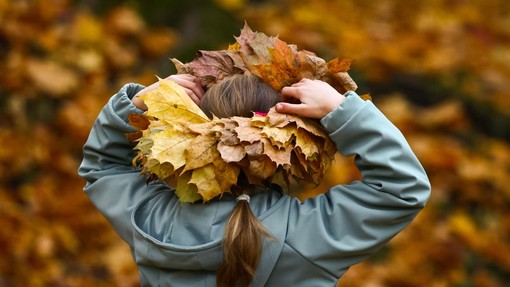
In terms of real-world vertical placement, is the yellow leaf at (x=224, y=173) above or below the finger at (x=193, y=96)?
below

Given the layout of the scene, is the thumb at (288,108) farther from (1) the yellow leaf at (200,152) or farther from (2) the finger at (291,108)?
(1) the yellow leaf at (200,152)

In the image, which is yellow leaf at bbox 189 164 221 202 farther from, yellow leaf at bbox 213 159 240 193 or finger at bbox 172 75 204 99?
finger at bbox 172 75 204 99

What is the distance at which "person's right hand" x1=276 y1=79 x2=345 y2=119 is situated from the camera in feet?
6.39

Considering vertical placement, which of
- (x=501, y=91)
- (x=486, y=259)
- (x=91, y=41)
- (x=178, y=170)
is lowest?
(x=486, y=259)

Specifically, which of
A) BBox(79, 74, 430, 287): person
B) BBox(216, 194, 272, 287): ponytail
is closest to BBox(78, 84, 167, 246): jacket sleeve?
BBox(79, 74, 430, 287): person

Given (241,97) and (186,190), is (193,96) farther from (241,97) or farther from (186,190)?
(186,190)

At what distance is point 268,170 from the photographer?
1910 mm

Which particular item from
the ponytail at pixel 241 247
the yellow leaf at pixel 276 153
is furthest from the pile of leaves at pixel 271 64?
the ponytail at pixel 241 247

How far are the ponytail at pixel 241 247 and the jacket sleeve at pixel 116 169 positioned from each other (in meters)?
0.32

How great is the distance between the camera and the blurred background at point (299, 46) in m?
4.15

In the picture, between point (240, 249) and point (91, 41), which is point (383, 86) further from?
point (240, 249)

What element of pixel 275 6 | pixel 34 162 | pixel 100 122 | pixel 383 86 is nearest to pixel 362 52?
pixel 383 86

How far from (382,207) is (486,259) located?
2.81 m

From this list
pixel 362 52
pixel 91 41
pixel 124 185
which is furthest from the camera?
pixel 362 52
